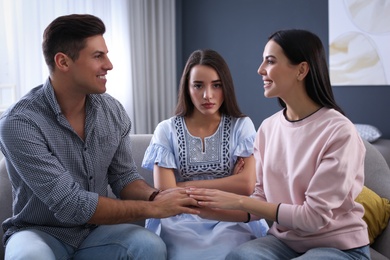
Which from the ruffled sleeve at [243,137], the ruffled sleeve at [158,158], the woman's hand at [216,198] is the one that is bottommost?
the woman's hand at [216,198]

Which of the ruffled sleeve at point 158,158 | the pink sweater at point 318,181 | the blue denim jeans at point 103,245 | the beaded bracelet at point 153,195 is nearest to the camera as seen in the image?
the pink sweater at point 318,181

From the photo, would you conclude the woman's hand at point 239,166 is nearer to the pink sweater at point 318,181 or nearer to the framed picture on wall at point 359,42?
the pink sweater at point 318,181

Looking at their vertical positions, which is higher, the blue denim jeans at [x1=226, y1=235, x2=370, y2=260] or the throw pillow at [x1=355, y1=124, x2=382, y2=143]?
the throw pillow at [x1=355, y1=124, x2=382, y2=143]

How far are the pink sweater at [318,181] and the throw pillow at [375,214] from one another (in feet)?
1.08

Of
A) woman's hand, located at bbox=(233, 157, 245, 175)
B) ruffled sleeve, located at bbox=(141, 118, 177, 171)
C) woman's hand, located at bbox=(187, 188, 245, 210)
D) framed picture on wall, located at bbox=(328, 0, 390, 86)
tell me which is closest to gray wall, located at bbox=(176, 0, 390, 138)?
framed picture on wall, located at bbox=(328, 0, 390, 86)

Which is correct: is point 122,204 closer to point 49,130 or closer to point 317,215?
point 49,130

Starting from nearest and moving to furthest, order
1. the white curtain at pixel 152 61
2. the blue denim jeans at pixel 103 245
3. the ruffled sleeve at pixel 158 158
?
the blue denim jeans at pixel 103 245 < the ruffled sleeve at pixel 158 158 < the white curtain at pixel 152 61

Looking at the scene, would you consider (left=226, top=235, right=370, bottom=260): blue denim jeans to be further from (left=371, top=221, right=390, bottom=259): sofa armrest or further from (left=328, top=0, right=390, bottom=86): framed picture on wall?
(left=328, top=0, right=390, bottom=86): framed picture on wall

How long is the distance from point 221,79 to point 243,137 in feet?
0.86

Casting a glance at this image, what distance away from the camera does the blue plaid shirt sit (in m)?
1.70

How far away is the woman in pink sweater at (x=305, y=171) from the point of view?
61.7 inches

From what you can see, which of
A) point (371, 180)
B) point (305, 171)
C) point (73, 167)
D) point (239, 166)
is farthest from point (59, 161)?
point (371, 180)

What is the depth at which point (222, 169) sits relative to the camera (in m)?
2.12

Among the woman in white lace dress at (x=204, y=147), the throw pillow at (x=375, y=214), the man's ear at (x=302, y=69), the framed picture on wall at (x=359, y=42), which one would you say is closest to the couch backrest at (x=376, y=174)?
the throw pillow at (x=375, y=214)
